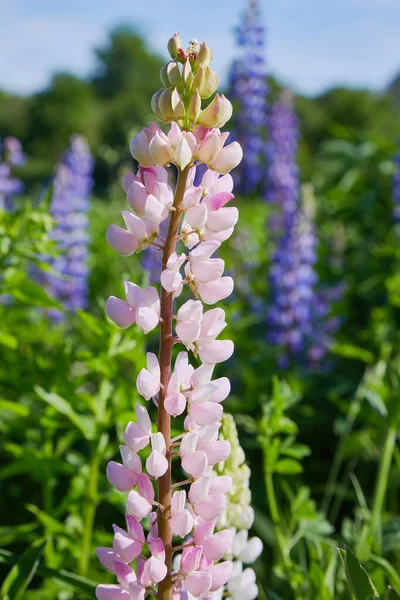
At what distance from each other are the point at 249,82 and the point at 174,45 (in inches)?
121

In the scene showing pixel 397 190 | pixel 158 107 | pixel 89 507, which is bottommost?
pixel 89 507

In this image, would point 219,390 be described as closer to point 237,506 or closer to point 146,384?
point 146,384

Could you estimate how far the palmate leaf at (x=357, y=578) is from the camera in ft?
3.38

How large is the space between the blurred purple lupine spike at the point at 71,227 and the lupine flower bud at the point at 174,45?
2992 mm

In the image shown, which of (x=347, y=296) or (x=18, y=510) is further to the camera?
(x=347, y=296)

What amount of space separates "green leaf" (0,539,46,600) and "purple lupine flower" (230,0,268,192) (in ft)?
8.86

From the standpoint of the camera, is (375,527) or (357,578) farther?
(375,527)

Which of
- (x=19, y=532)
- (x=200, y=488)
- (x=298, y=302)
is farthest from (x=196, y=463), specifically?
(x=298, y=302)

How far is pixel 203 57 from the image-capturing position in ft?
3.18

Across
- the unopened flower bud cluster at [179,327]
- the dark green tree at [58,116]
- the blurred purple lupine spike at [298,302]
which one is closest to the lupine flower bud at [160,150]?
the unopened flower bud cluster at [179,327]

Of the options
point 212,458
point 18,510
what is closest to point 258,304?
point 18,510

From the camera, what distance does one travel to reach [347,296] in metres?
3.60

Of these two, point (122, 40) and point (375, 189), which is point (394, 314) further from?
point (122, 40)

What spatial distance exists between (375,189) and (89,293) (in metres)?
1.79
